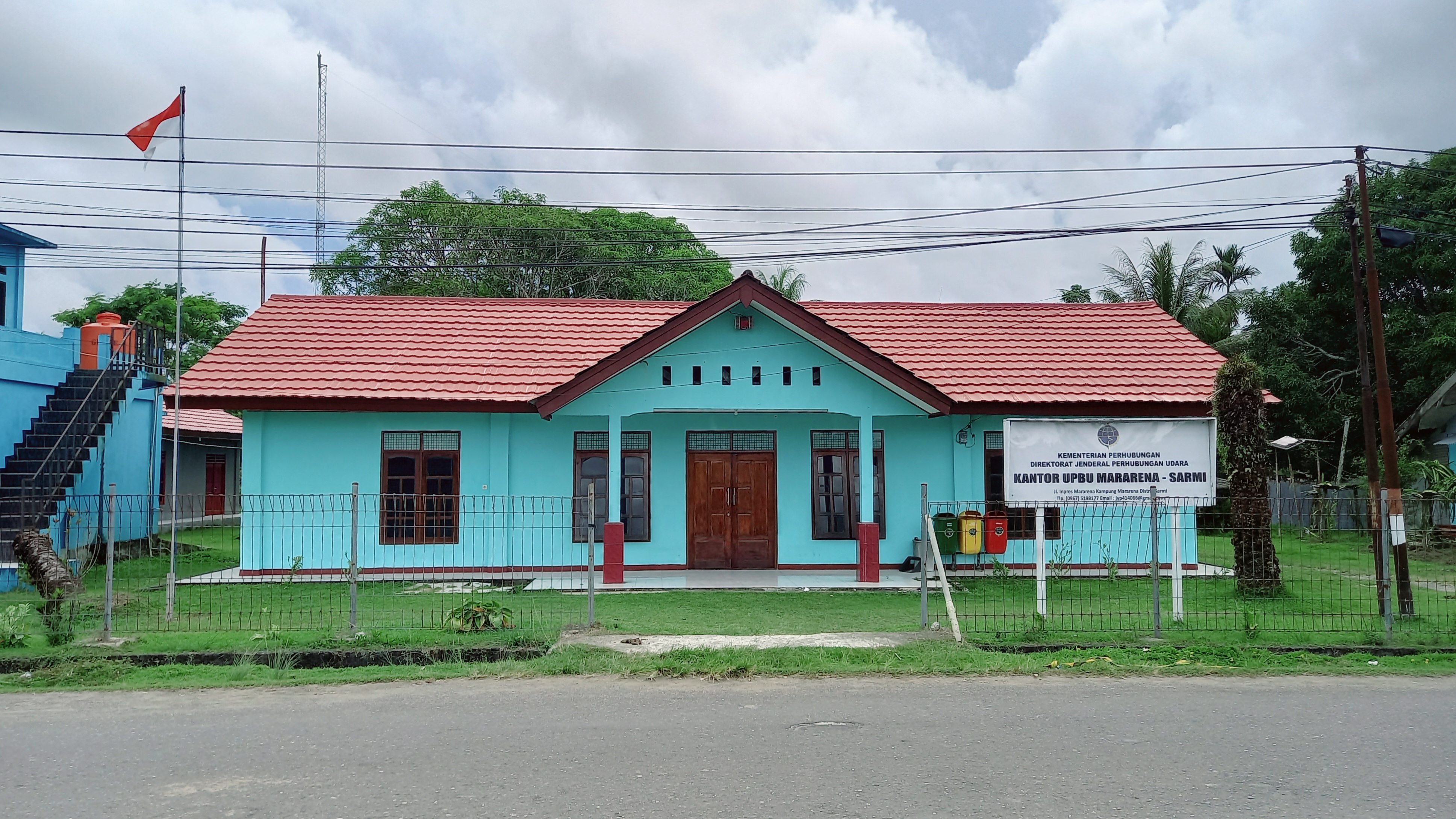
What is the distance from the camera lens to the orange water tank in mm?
19219

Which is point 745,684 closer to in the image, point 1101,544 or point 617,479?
point 617,479

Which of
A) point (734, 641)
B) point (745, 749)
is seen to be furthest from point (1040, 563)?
point (745, 749)

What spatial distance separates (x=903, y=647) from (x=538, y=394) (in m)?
8.47

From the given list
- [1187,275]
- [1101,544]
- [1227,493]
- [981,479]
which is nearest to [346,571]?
[981,479]

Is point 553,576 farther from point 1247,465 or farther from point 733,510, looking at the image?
point 1247,465

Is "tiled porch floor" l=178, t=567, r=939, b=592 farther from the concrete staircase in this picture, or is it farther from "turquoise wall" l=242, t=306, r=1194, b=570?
the concrete staircase

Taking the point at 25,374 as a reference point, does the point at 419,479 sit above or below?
below

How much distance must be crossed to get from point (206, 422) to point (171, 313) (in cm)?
1373

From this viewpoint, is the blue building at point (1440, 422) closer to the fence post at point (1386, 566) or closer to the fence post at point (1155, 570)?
the fence post at point (1386, 566)

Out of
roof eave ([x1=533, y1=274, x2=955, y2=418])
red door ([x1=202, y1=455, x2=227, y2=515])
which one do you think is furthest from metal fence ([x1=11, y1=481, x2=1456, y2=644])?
red door ([x1=202, y1=455, x2=227, y2=515])

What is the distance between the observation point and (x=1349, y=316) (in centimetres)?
2958

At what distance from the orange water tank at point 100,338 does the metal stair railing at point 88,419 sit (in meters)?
0.02

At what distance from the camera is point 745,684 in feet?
28.0

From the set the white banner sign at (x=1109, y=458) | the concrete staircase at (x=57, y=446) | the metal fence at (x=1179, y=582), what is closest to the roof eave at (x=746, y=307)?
the metal fence at (x=1179, y=582)
